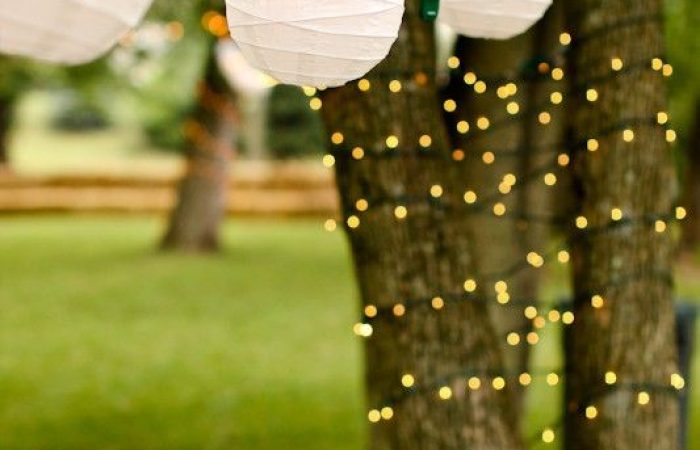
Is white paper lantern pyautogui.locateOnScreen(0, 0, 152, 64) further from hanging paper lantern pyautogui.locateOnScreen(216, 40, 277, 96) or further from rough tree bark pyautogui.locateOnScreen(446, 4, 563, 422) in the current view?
hanging paper lantern pyautogui.locateOnScreen(216, 40, 277, 96)

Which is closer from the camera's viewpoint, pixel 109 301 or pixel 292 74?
pixel 292 74

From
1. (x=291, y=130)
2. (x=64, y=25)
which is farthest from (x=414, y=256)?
(x=291, y=130)

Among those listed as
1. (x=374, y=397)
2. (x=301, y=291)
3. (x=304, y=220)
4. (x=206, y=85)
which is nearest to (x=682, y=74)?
(x=301, y=291)

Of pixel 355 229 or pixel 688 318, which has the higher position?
pixel 355 229

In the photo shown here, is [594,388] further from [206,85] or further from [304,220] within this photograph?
[304,220]

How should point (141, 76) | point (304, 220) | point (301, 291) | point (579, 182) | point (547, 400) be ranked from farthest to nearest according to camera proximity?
point (304, 220)
point (141, 76)
point (301, 291)
point (547, 400)
point (579, 182)

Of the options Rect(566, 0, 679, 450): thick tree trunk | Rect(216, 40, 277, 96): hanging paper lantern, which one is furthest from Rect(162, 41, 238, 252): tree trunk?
Result: Rect(566, 0, 679, 450): thick tree trunk

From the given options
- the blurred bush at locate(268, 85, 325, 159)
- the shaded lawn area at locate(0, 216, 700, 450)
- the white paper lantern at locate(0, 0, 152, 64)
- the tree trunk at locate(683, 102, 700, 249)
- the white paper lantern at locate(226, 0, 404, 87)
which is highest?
the blurred bush at locate(268, 85, 325, 159)

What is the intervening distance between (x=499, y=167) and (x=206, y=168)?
34.9 ft

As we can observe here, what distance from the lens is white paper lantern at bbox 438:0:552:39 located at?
2695 millimetres

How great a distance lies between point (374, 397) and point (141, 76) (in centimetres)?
1336

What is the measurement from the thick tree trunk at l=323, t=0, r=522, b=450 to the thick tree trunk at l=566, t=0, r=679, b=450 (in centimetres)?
36

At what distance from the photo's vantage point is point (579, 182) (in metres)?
3.63

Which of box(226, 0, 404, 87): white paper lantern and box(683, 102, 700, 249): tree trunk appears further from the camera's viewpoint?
box(683, 102, 700, 249): tree trunk
